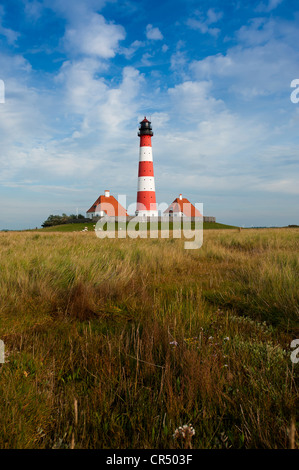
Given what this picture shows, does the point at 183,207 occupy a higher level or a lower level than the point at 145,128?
lower

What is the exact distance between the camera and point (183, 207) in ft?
225

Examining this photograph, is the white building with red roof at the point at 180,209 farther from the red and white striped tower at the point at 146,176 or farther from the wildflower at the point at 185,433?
the wildflower at the point at 185,433

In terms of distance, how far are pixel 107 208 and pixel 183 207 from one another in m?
19.9

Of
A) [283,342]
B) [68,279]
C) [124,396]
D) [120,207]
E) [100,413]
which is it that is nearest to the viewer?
[100,413]

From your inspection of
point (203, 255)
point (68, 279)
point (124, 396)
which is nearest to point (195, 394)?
point (124, 396)

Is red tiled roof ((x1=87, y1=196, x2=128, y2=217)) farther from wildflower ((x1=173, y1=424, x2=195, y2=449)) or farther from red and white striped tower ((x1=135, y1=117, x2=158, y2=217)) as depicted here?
wildflower ((x1=173, y1=424, x2=195, y2=449))

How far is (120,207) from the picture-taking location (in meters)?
63.8

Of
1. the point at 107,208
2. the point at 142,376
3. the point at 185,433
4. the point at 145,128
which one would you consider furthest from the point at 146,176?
the point at 185,433

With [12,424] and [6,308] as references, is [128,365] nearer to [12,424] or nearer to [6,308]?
[12,424]

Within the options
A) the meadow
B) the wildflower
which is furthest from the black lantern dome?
the wildflower

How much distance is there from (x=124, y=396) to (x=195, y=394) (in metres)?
0.46

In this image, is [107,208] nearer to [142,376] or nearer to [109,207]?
[109,207]

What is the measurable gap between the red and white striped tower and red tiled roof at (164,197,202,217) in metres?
21.7

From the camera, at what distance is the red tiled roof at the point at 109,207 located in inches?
2479
